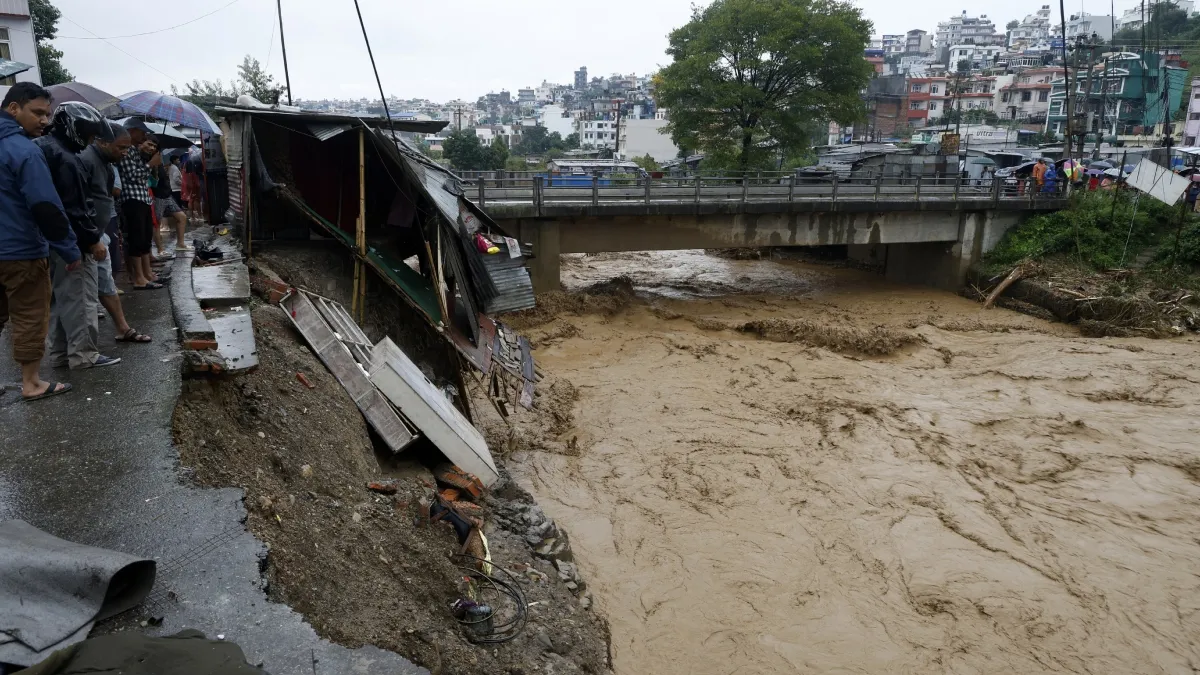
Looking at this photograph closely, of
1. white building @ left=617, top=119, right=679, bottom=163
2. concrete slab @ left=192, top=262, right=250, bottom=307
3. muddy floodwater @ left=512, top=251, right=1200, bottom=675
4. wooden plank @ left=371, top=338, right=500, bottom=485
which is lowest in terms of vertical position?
muddy floodwater @ left=512, top=251, right=1200, bottom=675

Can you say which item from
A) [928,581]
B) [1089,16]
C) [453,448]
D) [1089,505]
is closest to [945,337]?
[1089,505]

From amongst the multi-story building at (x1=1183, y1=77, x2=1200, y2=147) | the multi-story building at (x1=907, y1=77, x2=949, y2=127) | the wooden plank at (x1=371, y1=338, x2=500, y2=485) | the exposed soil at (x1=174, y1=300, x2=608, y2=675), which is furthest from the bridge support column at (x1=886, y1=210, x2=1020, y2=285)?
the multi-story building at (x1=907, y1=77, x2=949, y2=127)

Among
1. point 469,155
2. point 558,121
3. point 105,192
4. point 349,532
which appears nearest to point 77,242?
point 105,192

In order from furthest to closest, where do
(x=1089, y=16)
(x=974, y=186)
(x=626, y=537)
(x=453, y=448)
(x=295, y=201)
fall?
(x=1089, y=16), (x=974, y=186), (x=295, y=201), (x=626, y=537), (x=453, y=448)

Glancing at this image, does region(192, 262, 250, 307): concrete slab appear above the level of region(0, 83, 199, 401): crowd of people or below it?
below

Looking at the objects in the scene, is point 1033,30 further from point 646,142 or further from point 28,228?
point 28,228

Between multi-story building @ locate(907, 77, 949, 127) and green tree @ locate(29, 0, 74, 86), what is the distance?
6220cm

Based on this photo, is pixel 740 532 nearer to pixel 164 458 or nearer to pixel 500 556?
pixel 500 556

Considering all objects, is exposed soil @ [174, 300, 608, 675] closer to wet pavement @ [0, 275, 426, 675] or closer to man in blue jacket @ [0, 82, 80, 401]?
wet pavement @ [0, 275, 426, 675]

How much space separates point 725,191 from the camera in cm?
1866

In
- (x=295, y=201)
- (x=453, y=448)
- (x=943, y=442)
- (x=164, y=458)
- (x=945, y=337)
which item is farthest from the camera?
(x=945, y=337)

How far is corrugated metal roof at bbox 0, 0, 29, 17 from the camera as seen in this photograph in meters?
22.5

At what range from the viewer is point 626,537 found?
7789 millimetres

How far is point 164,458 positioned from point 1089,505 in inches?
389
